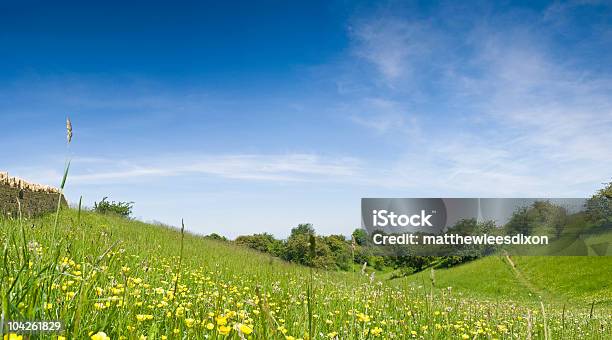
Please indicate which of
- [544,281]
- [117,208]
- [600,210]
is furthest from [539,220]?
[117,208]

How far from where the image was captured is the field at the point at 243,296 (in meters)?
2.65

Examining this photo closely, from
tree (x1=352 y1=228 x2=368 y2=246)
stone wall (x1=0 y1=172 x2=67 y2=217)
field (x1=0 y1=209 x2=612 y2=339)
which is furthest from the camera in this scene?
stone wall (x1=0 y1=172 x2=67 y2=217)

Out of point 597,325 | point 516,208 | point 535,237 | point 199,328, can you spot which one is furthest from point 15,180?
point 516,208

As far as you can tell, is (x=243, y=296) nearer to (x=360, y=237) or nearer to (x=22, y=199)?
(x=360, y=237)

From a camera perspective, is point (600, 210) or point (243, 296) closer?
point (243, 296)

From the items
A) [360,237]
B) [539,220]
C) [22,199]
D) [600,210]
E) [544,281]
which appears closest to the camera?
[360,237]

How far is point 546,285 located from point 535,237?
10173 mm

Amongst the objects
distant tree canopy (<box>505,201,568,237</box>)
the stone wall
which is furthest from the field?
distant tree canopy (<box>505,201,568,237</box>)

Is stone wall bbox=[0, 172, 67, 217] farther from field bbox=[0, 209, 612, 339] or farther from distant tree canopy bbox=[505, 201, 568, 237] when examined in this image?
distant tree canopy bbox=[505, 201, 568, 237]

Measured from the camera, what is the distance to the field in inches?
104

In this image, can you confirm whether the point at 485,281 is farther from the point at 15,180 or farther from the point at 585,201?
the point at 15,180

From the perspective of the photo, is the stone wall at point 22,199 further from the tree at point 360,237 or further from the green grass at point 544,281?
the green grass at point 544,281

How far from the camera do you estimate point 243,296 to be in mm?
7113

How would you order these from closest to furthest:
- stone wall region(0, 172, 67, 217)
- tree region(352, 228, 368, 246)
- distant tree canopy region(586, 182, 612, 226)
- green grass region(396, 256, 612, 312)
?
tree region(352, 228, 368, 246) → stone wall region(0, 172, 67, 217) → green grass region(396, 256, 612, 312) → distant tree canopy region(586, 182, 612, 226)
